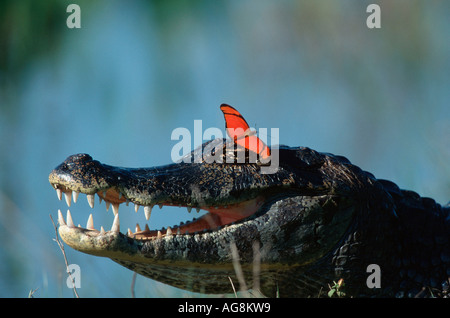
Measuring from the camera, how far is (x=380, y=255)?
12.7ft

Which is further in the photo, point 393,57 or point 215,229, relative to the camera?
point 393,57

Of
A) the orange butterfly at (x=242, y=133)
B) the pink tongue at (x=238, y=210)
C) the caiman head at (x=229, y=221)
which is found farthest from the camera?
the orange butterfly at (x=242, y=133)

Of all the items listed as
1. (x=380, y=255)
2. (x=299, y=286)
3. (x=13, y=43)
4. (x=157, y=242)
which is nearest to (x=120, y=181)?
(x=157, y=242)

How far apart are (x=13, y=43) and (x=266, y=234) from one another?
36.2ft

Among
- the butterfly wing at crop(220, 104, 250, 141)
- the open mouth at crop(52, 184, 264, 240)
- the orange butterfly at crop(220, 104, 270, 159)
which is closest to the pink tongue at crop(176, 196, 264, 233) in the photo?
the open mouth at crop(52, 184, 264, 240)

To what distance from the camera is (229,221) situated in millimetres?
3885

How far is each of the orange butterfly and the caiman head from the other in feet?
0.37

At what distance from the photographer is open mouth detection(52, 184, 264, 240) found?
3.50 metres

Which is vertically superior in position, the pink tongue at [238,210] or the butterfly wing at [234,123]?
the butterfly wing at [234,123]

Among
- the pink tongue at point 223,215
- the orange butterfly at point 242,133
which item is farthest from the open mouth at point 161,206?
the orange butterfly at point 242,133

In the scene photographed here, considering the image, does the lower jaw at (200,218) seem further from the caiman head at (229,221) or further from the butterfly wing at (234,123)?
the butterfly wing at (234,123)

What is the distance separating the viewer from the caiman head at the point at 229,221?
3494 millimetres
